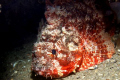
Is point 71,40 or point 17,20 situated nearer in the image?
point 71,40

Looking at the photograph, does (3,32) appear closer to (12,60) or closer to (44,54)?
(12,60)

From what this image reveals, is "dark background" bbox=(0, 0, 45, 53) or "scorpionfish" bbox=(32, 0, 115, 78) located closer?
"scorpionfish" bbox=(32, 0, 115, 78)

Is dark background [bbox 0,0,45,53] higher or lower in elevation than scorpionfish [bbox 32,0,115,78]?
higher

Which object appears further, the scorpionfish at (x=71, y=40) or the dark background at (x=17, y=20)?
the dark background at (x=17, y=20)

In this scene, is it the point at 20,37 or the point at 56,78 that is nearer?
the point at 56,78

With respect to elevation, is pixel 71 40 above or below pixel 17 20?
below

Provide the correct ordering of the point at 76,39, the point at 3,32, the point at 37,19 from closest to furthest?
the point at 76,39, the point at 3,32, the point at 37,19

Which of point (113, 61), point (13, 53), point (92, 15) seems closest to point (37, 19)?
point (13, 53)

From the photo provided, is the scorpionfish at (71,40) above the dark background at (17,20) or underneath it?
underneath
